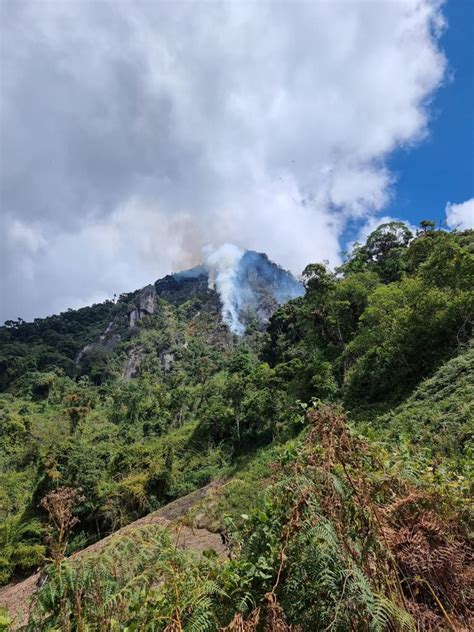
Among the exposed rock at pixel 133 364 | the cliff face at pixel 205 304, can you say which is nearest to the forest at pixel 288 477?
the exposed rock at pixel 133 364

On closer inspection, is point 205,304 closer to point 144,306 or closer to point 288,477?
point 144,306

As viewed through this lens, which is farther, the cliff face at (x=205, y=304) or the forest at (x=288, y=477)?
the cliff face at (x=205, y=304)

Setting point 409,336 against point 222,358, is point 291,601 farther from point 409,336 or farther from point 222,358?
point 222,358

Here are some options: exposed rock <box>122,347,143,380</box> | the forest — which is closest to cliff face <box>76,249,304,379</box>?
exposed rock <box>122,347,143,380</box>

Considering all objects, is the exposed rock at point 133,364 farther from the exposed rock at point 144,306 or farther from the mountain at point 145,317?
the exposed rock at point 144,306

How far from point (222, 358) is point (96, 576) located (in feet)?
183

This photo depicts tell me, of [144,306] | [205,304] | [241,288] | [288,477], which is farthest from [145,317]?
[288,477]

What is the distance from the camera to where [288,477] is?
5.43ft

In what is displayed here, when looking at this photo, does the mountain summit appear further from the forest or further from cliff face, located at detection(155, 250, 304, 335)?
the forest

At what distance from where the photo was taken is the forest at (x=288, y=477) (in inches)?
55.9

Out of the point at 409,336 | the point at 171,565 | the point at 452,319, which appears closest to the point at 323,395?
the point at 409,336

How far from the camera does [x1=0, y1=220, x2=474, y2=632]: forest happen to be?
1.42 metres

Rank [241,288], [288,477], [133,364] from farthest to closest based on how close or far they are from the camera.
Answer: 1. [241,288]
2. [133,364]
3. [288,477]

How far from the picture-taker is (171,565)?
172cm
